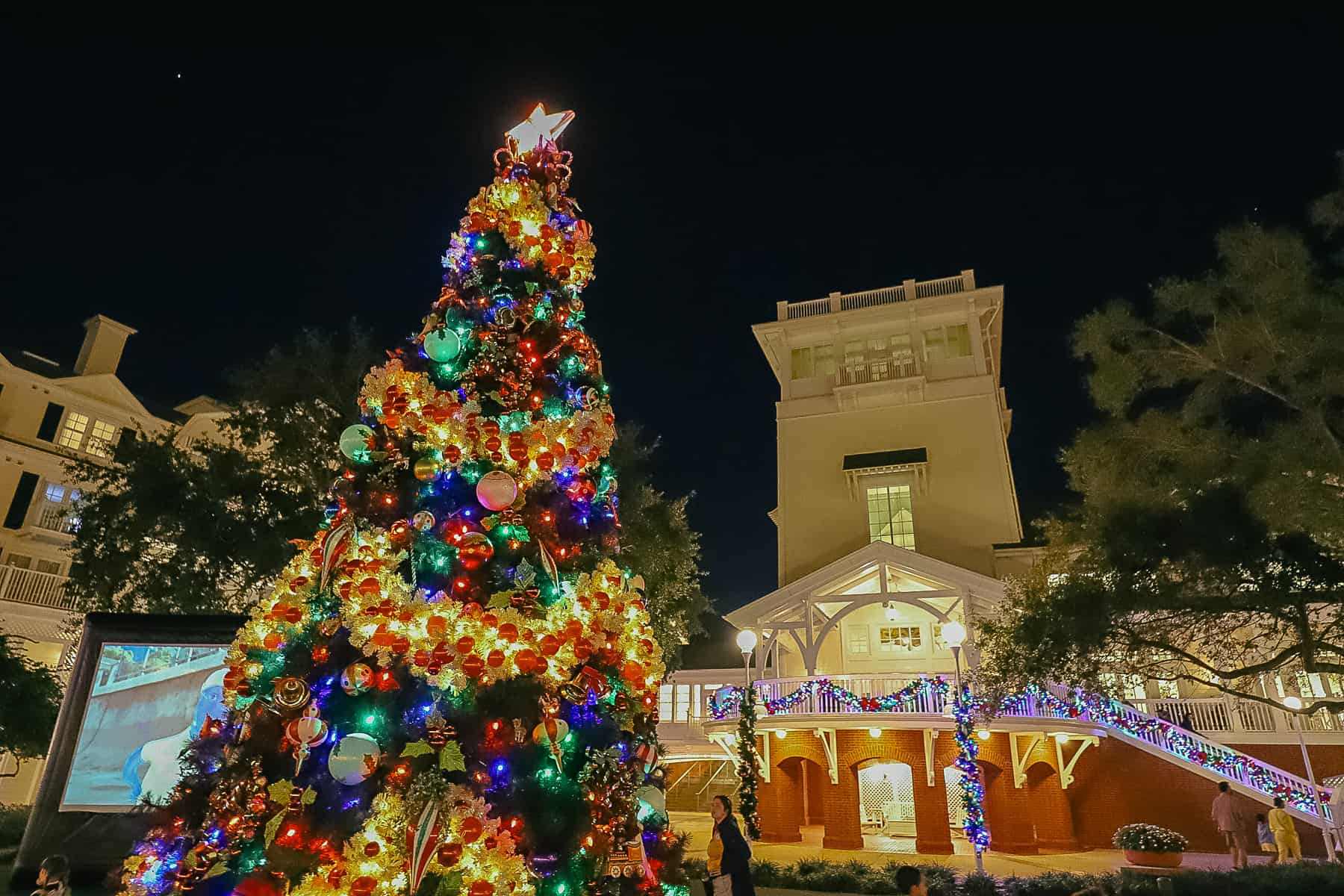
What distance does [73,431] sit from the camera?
24.9 metres

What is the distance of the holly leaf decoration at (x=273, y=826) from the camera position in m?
4.13

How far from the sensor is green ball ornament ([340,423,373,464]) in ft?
16.7

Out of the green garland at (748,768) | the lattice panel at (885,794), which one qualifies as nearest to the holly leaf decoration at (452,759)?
the green garland at (748,768)

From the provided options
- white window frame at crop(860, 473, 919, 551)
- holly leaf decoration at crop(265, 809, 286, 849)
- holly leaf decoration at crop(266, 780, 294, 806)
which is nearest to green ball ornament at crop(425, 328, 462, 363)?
holly leaf decoration at crop(266, 780, 294, 806)

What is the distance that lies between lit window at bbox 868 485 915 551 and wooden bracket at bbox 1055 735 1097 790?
23.3 ft

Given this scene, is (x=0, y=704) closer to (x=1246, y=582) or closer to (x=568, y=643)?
(x=568, y=643)

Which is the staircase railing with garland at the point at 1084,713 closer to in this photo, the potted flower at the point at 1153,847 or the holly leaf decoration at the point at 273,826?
the potted flower at the point at 1153,847

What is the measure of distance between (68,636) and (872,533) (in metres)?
22.8

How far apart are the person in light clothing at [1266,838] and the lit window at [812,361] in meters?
16.7

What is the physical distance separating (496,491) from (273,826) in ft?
7.44

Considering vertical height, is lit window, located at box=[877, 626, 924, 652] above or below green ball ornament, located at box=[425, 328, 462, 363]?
above

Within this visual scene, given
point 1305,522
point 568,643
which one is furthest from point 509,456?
point 1305,522

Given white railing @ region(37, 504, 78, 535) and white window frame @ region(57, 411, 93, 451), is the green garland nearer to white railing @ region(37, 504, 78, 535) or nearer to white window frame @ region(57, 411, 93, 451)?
white railing @ region(37, 504, 78, 535)

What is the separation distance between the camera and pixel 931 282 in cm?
2553
